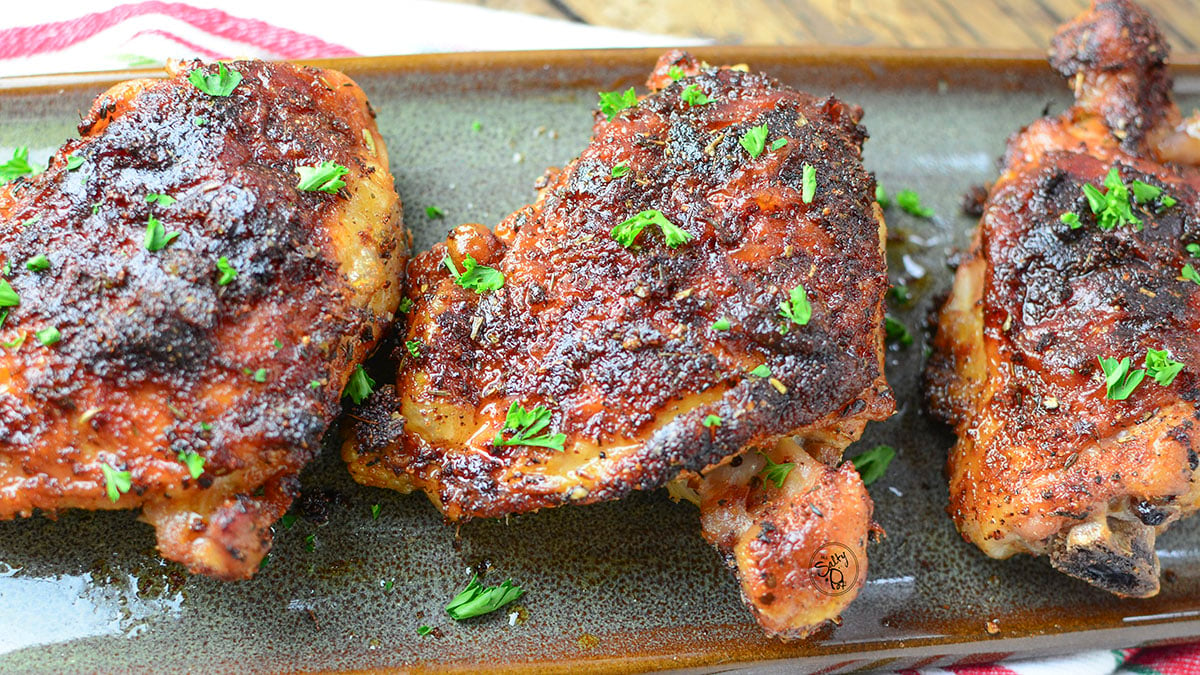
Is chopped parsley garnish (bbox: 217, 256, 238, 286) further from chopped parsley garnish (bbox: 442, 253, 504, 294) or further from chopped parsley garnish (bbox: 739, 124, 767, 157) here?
chopped parsley garnish (bbox: 739, 124, 767, 157)

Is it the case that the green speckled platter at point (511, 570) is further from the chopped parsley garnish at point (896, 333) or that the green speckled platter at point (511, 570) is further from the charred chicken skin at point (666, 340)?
the charred chicken skin at point (666, 340)

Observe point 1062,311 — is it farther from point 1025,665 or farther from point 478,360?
point 478,360

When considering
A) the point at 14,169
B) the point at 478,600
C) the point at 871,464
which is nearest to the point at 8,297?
the point at 14,169

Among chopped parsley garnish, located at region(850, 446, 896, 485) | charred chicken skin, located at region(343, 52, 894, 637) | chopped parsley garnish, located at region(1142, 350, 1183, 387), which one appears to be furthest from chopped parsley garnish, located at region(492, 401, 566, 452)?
chopped parsley garnish, located at region(1142, 350, 1183, 387)

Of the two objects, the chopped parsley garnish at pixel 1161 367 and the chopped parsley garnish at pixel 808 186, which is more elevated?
the chopped parsley garnish at pixel 808 186

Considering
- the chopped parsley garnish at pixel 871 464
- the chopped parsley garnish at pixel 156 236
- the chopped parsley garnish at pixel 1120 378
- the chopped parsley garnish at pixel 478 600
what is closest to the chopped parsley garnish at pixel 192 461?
the chopped parsley garnish at pixel 156 236

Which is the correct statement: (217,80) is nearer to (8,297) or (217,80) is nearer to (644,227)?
(8,297)

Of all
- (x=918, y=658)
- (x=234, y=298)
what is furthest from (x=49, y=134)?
(x=918, y=658)
